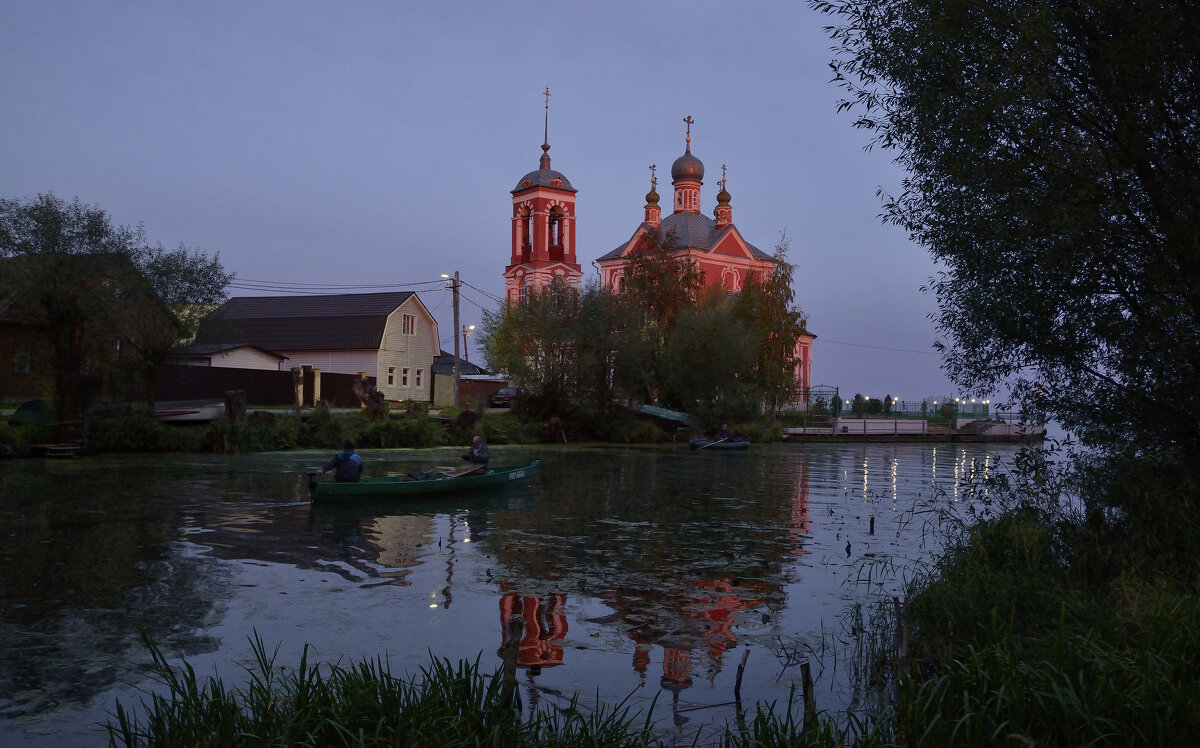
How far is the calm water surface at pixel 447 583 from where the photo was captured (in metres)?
9.41

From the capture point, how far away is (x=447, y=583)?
13.8 m

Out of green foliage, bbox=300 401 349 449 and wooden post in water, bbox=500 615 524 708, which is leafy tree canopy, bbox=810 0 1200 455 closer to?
wooden post in water, bbox=500 615 524 708

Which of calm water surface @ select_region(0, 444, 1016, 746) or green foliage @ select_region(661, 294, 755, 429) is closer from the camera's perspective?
calm water surface @ select_region(0, 444, 1016, 746)

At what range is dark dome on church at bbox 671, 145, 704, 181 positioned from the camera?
87.2 m

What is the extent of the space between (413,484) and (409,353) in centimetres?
4348

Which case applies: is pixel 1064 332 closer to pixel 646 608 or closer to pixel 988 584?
pixel 988 584

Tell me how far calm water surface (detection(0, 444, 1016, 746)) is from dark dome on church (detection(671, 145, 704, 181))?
209 ft

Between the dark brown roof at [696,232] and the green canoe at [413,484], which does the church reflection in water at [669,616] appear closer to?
the green canoe at [413,484]

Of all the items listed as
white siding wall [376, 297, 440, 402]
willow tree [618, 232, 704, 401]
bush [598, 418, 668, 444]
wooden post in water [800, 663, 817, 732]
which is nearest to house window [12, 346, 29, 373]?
white siding wall [376, 297, 440, 402]

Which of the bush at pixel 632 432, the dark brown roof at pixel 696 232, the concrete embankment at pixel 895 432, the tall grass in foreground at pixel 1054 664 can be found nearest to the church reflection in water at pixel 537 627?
the tall grass in foreground at pixel 1054 664

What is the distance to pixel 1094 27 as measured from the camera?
11375 mm

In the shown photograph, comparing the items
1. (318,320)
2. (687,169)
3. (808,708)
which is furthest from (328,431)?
(687,169)

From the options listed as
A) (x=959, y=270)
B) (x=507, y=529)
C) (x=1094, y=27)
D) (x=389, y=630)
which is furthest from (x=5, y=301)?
(x=1094, y=27)

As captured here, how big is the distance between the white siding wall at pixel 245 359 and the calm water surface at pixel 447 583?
28.5 m
